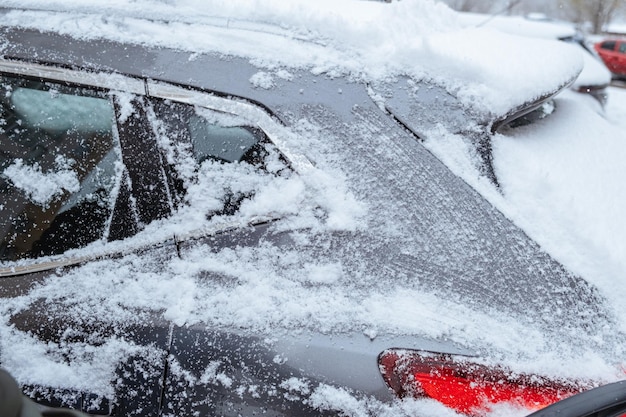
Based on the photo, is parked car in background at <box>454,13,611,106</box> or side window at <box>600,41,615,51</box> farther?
side window at <box>600,41,615,51</box>

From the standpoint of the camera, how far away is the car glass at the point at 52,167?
1.65 meters

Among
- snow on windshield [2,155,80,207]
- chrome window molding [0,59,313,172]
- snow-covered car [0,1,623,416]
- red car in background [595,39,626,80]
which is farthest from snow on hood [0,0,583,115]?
red car in background [595,39,626,80]

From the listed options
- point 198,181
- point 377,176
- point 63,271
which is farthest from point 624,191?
point 63,271

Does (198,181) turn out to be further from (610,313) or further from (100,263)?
(610,313)

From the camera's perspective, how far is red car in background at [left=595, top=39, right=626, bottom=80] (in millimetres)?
15969

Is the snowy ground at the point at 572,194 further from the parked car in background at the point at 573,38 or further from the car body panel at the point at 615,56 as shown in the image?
the car body panel at the point at 615,56

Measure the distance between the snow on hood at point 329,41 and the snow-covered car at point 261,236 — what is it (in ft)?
0.03

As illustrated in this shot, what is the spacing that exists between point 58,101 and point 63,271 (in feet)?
1.69

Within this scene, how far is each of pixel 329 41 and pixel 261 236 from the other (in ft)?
2.29

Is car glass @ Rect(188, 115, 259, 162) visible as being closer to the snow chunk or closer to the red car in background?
the snow chunk

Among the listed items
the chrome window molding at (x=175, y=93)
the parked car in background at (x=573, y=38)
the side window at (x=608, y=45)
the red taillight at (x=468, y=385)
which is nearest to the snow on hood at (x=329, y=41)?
the chrome window molding at (x=175, y=93)

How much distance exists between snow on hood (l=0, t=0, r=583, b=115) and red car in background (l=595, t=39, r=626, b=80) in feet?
53.5

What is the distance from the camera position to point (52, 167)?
1696 millimetres

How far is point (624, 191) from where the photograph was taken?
67.9 inches
